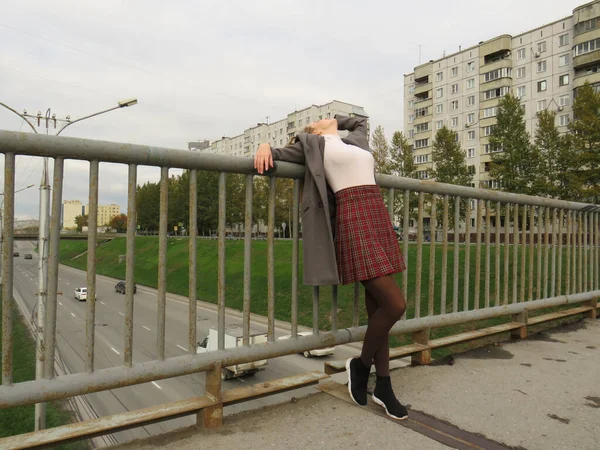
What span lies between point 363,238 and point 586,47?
4963 cm

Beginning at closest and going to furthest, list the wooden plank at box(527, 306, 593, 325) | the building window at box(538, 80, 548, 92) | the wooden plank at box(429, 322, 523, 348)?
the wooden plank at box(429, 322, 523, 348) → the wooden plank at box(527, 306, 593, 325) → the building window at box(538, 80, 548, 92)

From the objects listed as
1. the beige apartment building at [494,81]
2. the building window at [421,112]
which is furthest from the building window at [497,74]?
the building window at [421,112]

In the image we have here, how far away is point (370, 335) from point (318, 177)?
3.05 feet

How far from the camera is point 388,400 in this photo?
2174 mm

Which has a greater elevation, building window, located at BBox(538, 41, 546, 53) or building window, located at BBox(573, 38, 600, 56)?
building window, located at BBox(538, 41, 546, 53)

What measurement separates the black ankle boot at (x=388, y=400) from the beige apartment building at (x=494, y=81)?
4122 centimetres

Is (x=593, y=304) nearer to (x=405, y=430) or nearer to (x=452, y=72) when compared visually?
(x=405, y=430)

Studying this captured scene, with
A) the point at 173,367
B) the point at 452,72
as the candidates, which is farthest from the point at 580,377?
the point at 452,72

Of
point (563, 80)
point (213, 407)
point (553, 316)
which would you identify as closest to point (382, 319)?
point (213, 407)

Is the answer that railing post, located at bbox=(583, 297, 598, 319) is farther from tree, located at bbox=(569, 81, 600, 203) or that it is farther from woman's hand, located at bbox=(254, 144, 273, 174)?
tree, located at bbox=(569, 81, 600, 203)

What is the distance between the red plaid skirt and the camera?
231cm

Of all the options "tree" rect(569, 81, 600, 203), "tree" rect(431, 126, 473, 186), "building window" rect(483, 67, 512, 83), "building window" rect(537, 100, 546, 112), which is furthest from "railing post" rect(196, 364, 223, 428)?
"building window" rect(483, 67, 512, 83)

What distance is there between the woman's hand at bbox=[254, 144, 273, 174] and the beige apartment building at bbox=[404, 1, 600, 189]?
135 ft

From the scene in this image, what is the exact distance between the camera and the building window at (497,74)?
47.7 meters
